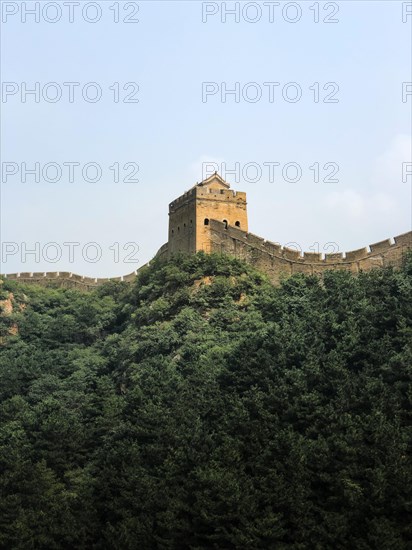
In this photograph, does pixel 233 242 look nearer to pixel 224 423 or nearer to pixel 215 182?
pixel 215 182

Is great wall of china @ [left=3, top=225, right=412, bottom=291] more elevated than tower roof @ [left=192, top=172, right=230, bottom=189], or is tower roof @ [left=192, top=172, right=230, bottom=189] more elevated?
tower roof @ [left=192, top=172, right=230, bottom=189]

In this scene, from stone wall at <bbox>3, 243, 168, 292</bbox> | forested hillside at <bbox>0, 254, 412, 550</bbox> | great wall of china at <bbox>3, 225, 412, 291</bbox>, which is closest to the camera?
forested hillside at <bbox>0, 254, 412, 550</bbox>

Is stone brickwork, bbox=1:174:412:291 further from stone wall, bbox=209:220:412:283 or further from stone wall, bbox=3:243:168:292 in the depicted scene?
stone wall, bbox=3:243:168:292

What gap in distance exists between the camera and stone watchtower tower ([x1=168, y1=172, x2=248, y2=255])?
1359 inches

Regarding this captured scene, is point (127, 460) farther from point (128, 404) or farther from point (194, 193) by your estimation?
point (194, 193)

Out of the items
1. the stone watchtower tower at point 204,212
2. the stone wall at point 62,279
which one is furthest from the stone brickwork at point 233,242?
the stone wall at point 62,279

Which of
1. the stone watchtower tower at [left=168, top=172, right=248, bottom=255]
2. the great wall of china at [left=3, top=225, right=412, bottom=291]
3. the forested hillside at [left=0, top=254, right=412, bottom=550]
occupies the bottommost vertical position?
the forested hillside at [left=0, top=254, right=412, bottom=550]

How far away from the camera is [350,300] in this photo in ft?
90.0

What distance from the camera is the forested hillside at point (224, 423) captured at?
63.7 ft

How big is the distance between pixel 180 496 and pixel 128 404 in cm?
607

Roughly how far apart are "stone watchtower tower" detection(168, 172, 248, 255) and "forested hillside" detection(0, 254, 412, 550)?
139cm

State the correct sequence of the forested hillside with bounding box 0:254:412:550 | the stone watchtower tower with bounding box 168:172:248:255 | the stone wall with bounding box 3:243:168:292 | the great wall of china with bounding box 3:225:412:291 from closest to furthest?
the forested hillside with bounding box 0:254:412:550 < the great wall of china with bounding box 3:225:412:291 < the stone watchtower tower with bounding box 168:172:248:255 < the stone wall with bounding box 3:243:168:292

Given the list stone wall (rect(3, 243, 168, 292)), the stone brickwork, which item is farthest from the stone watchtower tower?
stone wall (rect(3, 243, 168, 292))

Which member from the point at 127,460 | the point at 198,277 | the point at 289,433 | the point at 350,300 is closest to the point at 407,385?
the point at 289,433
